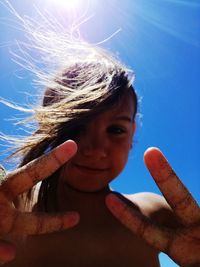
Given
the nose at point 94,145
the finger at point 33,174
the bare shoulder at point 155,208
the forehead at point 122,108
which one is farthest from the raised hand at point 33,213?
the bare shoulder at point 155,208

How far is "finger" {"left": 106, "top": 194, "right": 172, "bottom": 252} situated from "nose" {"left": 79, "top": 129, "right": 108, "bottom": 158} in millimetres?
655

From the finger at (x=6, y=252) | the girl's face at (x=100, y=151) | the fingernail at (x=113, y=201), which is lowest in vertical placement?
the finger at (x=6, y=252)

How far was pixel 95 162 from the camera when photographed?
2.21m

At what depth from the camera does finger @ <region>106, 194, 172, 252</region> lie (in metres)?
1.50

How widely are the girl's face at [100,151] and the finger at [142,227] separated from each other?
0.66 meters

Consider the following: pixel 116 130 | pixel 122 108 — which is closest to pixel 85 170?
pixel 116 130

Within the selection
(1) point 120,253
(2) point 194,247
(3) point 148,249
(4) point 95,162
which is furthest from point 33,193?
(2) point 194,247

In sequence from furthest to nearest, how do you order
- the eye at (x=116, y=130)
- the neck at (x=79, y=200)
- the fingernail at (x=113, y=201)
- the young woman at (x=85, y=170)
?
the neck at (x=79, y=200) → the eye at (x=116, y=130) → the young woman at (x=85, y=170) → the fingernail at (x=113, y=201)

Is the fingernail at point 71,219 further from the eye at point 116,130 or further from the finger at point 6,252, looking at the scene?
the eye at point 116,130

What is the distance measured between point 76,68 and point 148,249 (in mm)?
1231

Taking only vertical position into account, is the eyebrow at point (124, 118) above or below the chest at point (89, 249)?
above

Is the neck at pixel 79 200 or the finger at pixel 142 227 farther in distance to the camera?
the neck at pixel 79 200

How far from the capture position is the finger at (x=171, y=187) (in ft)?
4.91

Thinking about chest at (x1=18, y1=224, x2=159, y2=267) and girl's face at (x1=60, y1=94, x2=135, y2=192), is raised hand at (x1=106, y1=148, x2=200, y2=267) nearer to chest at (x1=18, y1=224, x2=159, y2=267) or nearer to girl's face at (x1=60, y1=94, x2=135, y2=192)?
girl's face at (x1=60, y1=94, x2=135, y2=192)
